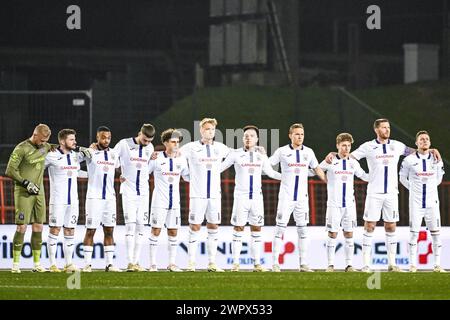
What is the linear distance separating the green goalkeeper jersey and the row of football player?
32cm

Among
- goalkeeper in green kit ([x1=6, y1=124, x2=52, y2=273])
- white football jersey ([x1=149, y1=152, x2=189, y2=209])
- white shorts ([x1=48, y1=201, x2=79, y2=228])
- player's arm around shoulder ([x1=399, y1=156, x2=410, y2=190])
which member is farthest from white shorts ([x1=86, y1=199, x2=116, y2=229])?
player's arm around shoulder ([x1=399, y1=156, x2=410, y2=190])

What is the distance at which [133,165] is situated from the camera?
830 inches

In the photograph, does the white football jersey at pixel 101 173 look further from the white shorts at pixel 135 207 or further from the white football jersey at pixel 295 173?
the white football jersey at pixel 295 173

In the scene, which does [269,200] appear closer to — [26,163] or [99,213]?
[99,213]

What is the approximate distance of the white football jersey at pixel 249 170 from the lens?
21.2 metres

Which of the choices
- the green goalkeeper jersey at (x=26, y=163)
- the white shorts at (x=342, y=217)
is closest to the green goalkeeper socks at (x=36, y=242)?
the green goalkeeper jersey at (x=26, y=163)

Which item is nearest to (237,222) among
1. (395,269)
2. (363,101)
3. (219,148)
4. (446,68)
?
(219,148)

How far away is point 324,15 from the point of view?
4088 cm

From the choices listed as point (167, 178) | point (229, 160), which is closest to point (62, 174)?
point (167, 178)

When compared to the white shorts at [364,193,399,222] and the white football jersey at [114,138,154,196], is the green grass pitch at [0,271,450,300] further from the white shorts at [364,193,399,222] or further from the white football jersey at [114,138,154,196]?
the white football jersey at [114,138,154,196]

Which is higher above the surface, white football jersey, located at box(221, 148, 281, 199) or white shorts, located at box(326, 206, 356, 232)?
white football jersey, located at box(221, 148, 281, 199)

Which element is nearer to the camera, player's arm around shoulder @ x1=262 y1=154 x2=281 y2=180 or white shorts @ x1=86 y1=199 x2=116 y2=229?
white shorts @ x1=86 y1=199 x2=116 y2=229

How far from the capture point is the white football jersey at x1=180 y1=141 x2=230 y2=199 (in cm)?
2114

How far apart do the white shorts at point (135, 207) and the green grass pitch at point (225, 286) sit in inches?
38.3
